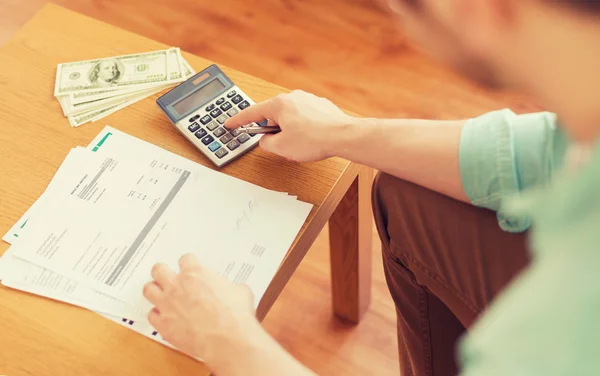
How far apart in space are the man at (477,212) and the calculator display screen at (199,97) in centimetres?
8

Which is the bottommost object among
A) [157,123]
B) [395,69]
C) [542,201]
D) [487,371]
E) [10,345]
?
[395,69]

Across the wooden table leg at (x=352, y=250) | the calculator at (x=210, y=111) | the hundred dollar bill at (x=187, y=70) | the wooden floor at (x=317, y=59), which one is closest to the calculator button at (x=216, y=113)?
the calculator at (x=210, y=111)

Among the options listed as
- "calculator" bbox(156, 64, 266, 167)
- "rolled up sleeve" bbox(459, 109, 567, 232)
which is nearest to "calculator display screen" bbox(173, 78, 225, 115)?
"calculator" bbox(156, 64, 266, 167)

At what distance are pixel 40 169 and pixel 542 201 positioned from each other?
0.71 m

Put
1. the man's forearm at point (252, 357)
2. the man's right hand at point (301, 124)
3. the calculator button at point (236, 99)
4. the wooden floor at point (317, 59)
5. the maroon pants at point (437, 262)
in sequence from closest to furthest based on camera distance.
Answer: the man's forearm at point (252, 357), the maroon pants at point (437, 262), the man's right hand at point (301, 124), the calculator button at point (236, 99), the wooden floor at point (317, 59)

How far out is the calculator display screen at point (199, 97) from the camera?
97 centimetres

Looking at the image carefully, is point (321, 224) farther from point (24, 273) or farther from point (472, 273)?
point (24, 273)

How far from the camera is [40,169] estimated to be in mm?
932

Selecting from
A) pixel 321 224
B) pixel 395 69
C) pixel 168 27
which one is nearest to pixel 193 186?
pixel 321 224

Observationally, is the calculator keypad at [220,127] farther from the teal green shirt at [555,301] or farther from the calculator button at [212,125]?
the teal green shirt at [555,301]

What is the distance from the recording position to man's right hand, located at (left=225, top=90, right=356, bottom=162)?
877 mm

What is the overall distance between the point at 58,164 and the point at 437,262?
21.0 inches

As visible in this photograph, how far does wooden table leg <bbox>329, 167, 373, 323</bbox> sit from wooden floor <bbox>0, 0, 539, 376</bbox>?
6cm

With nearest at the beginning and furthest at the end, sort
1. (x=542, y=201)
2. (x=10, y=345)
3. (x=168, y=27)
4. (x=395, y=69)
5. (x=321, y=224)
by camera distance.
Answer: (x=542, y=201)
(x=10, y=345)
(x=321, y=224)
(x=395, y=69)
(x=168, y=27)
